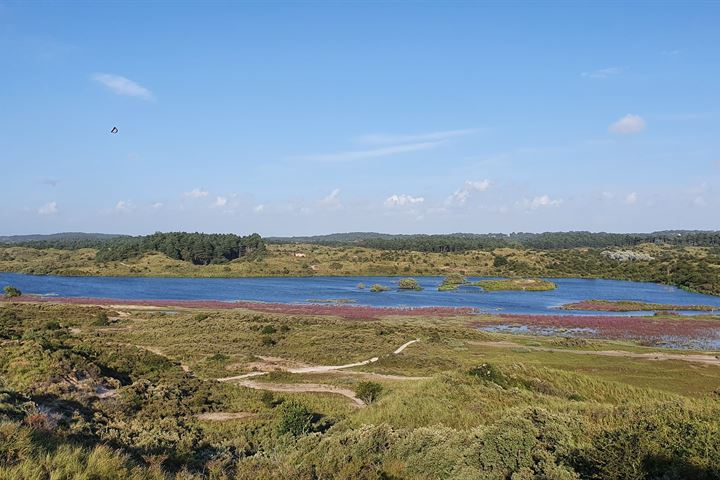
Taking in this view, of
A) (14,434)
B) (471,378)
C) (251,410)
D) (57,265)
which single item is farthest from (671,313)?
(57,265)

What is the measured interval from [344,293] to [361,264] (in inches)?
Answer: 2459

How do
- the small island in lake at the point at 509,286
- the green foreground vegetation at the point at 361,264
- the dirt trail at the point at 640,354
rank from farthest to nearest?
the green foreground vegetation at the point at 361,264 < the small island in lake at the point at 509,286 < the dirt trail at the point at 640,354

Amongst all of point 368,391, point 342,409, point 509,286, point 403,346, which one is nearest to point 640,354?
point 403,346

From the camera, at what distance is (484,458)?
13.2m

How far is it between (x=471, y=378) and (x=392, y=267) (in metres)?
147

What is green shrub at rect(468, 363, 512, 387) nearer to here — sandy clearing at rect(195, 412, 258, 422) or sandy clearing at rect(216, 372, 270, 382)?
sandy clearing at rect(195, 412, 258, 422)

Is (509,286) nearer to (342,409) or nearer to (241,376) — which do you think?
(241,376)

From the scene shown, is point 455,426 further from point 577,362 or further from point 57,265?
point 57,265

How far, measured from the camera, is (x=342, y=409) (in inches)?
1065

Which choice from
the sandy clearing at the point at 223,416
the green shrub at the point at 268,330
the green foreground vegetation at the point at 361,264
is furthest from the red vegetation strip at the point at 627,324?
the green foreground vegetation at the point at 361,264

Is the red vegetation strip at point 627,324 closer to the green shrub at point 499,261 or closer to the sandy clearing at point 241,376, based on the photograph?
the sandy clearing at point 241,376

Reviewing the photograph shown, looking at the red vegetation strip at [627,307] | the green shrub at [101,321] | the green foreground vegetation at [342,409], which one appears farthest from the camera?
the red vegetation strip at [627,307]

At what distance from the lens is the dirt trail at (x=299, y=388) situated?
103 ft

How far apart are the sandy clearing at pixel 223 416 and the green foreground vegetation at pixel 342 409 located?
10 cm
